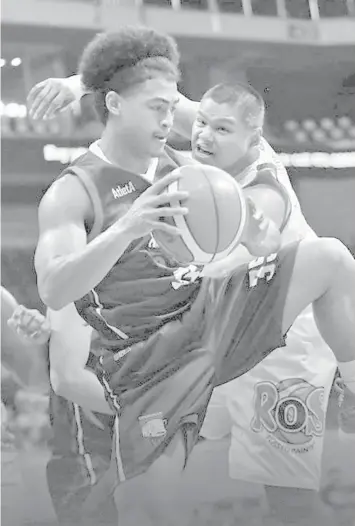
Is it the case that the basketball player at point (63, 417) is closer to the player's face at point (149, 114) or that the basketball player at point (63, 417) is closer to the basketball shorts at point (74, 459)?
the basketball shorts at point (74, 459)

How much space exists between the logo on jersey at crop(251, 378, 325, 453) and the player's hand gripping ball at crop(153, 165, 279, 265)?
372mm

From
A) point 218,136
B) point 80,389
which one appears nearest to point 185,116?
point 218,136

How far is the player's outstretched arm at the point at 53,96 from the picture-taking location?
1.87 meters

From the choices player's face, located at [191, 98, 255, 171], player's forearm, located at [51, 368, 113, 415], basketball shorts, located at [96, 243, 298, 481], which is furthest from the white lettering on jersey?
player's forearm, located at [51, 368, 113, 415]

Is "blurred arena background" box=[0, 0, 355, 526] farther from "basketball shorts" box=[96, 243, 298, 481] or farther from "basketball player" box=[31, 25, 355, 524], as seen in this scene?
"basketball shorts" box=[96, 243, 298, 481]

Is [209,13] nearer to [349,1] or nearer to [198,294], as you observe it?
[349,1]

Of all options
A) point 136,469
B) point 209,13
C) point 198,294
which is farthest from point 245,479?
point 209,13

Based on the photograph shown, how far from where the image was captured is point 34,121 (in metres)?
1.88

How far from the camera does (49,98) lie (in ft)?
6.16

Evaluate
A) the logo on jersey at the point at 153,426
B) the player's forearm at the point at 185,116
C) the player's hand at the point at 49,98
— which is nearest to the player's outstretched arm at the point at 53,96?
the player's hand at the point at 49,98

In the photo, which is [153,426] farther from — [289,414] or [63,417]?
[289,414]

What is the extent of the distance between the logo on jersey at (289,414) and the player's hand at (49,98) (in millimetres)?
802

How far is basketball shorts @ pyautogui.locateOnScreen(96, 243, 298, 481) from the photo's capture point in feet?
6.19

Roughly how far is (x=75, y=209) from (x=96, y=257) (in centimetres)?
12
